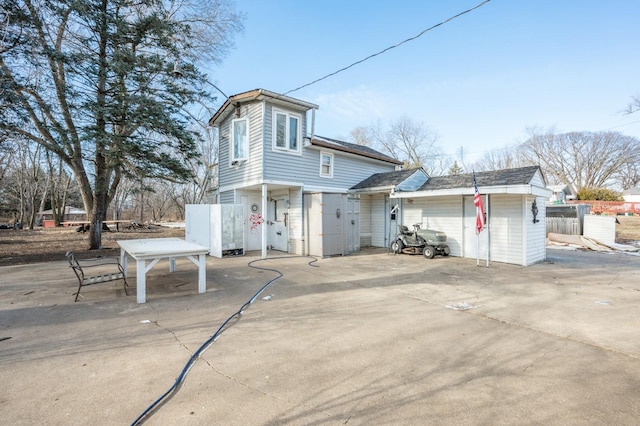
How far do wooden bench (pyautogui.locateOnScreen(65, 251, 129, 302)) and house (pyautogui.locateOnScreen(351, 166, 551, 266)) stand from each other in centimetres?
885

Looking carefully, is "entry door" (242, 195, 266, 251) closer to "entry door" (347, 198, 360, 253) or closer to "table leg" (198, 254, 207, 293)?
"entry door" (347, 198, 360, 253)

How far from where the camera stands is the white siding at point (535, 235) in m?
9.27

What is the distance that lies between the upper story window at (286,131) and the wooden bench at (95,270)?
612 cm

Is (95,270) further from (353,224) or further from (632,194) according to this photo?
(632,194)

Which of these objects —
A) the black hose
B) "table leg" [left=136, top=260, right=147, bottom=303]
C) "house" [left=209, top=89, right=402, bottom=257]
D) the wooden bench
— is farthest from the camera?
"house" [left=209, top=89, right=402, bottom=257]

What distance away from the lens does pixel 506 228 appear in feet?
31.6

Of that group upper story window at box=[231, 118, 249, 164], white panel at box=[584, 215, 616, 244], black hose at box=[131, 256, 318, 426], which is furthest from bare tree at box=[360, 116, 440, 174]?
black hose at box=[131, 256, 318, 426]

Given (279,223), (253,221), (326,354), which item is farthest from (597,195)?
(326,354)

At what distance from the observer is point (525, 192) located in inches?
331

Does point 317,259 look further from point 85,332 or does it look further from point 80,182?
point 80,182

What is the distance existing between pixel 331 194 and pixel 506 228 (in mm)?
5802

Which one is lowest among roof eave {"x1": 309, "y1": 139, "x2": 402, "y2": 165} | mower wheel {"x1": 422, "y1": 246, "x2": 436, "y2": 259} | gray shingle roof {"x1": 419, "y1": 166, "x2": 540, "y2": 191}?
mower wheel {"x1": 422, "y1": 246, "x2": 436, "y2": 259}

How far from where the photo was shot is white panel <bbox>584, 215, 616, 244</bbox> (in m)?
14.0

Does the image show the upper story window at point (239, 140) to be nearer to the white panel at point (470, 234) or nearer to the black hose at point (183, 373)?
the black hose at point (183, 373)
